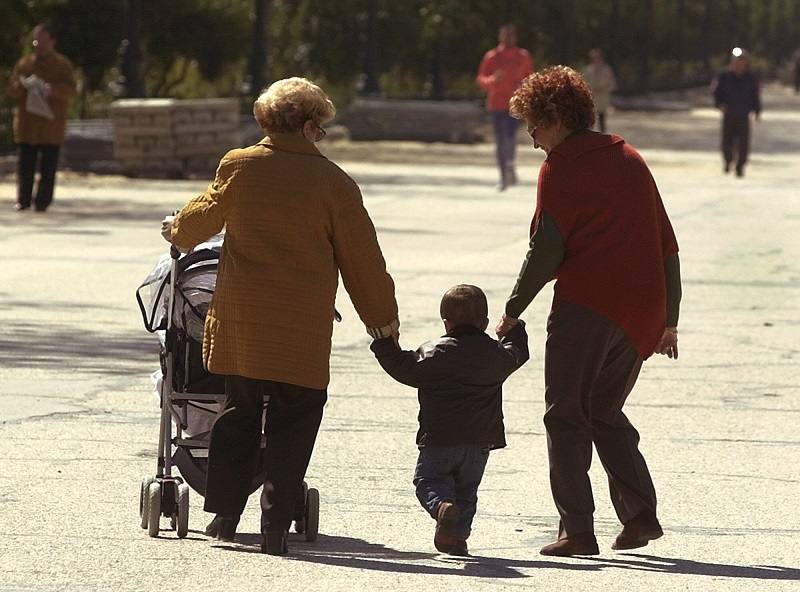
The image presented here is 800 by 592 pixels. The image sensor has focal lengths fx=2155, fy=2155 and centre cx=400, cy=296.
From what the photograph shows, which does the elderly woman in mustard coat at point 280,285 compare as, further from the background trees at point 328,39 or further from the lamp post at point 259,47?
the lamp post at point 259,47

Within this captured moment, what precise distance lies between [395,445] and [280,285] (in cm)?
243

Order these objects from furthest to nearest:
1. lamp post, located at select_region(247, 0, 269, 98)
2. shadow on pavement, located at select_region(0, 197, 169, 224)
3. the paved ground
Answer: lamp post, located at select_region(247, 0, 269, 98), shadow on pavement, located at select_region(0, 197, 169, 224), the paved ground

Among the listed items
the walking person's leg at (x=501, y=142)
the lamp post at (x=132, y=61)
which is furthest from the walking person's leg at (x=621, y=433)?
the lamp post at (x=132, y=61)

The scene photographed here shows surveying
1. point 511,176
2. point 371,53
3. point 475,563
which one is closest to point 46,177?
point 511,176

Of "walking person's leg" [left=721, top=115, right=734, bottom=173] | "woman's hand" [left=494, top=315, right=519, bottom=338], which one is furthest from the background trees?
"woman's hand" [left=494, top=315, right=519, bottom=338]

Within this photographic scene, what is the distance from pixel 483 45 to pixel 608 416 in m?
51.0

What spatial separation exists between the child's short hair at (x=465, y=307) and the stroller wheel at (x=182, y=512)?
40.5 inches

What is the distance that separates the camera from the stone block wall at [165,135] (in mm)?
27109

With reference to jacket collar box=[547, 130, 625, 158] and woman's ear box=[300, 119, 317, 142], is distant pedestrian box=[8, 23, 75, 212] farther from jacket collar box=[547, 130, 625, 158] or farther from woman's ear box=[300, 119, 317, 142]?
jacket collar box=[547, 130, 625, 158]

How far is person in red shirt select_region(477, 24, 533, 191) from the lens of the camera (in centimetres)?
2631

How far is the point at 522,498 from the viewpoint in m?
8.09

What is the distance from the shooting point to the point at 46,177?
21.6 meters

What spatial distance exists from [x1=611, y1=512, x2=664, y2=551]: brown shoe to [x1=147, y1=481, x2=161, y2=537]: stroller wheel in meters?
1.52

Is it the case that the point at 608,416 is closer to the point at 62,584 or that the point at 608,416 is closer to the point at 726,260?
the point at 62,584
